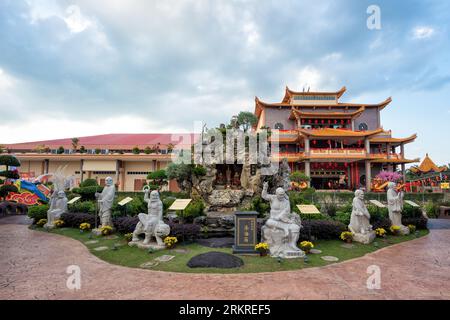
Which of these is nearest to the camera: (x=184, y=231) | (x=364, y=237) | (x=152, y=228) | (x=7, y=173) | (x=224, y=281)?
(x=224, y=281)

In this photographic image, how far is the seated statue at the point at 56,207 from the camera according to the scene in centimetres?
1122

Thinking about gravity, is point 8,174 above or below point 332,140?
below

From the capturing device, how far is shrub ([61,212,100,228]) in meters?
10.5

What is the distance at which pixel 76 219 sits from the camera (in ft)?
35.2

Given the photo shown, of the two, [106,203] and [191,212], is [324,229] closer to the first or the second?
[191,212]

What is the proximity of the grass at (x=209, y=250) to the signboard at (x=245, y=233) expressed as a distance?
0.32m

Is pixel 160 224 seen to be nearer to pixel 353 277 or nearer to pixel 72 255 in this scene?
pixel 72 255

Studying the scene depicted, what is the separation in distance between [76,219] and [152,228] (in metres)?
5.35

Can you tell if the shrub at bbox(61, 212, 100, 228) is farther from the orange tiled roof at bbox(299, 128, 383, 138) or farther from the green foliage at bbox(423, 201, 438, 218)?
the orange tiled roof at bbox(299, 128, 383, 138)

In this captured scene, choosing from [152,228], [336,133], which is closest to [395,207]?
[152,228]

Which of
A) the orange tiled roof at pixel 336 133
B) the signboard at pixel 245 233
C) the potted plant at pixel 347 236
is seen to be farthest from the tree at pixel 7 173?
the orange tiled roof at pixel 336 133

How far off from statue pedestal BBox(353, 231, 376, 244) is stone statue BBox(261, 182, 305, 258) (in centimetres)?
282

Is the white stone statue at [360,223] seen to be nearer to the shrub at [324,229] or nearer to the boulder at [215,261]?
the shrub at [324,229]
